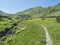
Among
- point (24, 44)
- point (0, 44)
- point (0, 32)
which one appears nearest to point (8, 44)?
point (0, 44)

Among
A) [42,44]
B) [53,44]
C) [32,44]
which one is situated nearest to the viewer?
[53,44]

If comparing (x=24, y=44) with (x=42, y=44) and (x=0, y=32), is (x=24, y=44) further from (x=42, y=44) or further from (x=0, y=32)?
(x=0, y=32)

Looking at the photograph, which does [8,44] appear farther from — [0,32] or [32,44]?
[0,32]

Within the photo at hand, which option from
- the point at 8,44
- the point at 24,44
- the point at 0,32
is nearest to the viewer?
the point at 24,44

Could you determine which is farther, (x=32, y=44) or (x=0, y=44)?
(x=0, y=44)

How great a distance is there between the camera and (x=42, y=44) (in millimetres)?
53312

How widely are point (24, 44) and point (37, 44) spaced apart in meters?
8.26

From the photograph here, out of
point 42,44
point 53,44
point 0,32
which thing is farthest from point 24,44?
point 0,32

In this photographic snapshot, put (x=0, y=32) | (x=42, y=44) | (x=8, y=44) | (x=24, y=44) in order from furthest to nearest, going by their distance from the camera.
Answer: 1. (x=0, y=32)
2. (x=8, y=44)
3. (x=24, y=44)
4. (x=42, y=44)

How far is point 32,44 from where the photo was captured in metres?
57.5

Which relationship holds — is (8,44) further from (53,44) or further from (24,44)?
(53,44)

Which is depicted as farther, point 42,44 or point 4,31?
point 4,31

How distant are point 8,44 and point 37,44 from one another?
25340mm

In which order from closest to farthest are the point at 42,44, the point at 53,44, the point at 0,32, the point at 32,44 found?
the point at 53,44
the point at 42,44
the point at 32,44
the point at 0,32
